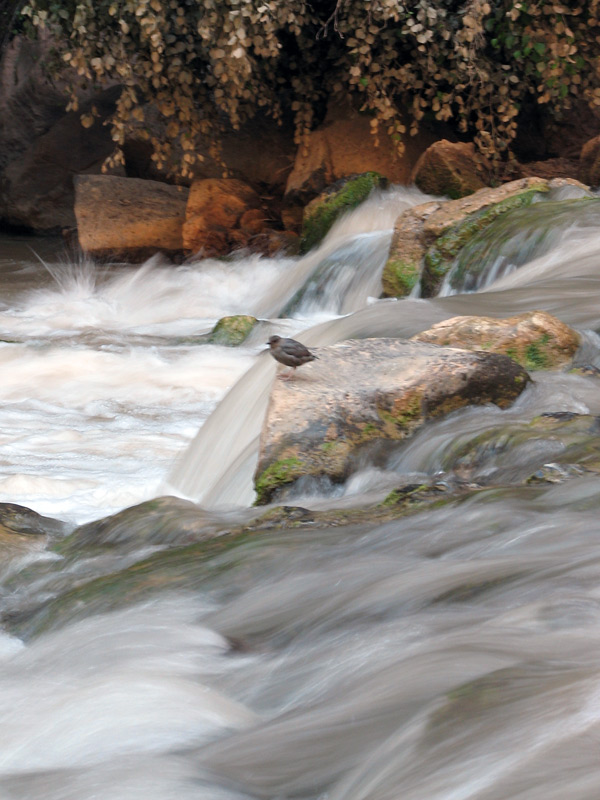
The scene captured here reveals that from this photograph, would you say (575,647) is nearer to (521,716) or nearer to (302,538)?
(521,716)

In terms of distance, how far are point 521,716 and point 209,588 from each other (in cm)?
131

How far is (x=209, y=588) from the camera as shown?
3.05 m

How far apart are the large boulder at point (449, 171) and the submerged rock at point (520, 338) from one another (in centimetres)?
472

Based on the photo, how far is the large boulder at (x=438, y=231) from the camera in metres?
7.27

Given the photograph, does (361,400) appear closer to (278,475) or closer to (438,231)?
(278,475)

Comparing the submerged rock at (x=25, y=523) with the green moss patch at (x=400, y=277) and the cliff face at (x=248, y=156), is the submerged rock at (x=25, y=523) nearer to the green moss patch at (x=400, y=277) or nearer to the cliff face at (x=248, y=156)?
the green moss patch at (x=400, y=277)

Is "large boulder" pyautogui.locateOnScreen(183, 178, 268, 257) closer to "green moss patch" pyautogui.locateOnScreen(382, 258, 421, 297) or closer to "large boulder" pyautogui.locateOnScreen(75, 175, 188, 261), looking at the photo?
"large boulder" pyautogui.locateOnScreen(75, 175, 188, 261)

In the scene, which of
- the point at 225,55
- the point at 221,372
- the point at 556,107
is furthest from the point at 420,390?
the point at 556,107

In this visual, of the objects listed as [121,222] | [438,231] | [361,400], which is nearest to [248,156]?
[121,222]

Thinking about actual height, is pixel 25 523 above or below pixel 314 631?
below

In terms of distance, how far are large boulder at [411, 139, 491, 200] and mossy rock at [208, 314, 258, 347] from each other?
264cm

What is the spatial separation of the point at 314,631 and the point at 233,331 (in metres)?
5.05

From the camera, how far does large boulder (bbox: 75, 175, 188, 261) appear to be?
10.7 metres

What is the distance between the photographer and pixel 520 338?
455 centimetres
